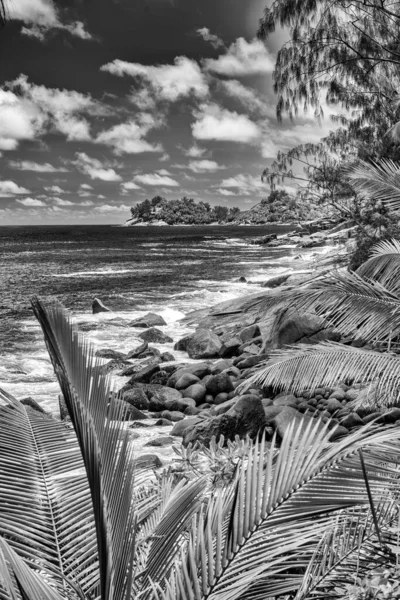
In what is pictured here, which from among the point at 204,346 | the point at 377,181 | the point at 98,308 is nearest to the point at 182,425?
the point at 377,181

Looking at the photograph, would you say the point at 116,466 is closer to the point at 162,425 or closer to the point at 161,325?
the point at 162,425

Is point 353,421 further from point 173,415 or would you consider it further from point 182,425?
point 173,415

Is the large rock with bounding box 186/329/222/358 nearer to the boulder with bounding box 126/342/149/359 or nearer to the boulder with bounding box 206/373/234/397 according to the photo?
the boulder with bounding box 126/342/149/359

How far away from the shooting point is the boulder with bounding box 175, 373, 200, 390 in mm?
10797

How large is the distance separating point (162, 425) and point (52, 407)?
2699 millimetres

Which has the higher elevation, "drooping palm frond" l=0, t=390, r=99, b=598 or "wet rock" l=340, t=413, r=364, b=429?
"drooping palm frond" l=0, t=390, r=99, b=598

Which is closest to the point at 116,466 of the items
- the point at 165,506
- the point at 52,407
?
the point at 165,506

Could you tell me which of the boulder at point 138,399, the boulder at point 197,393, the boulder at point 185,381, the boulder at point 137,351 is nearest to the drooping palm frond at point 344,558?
the boulder at point 197,393

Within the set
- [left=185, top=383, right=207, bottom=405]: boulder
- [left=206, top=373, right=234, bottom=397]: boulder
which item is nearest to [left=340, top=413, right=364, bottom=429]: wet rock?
[left=206, top=373, right=234, bottom=397]: boulder

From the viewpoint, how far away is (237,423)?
6.93 metres

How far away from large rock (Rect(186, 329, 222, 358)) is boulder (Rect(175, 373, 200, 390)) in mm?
2921

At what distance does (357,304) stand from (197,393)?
6.11 m

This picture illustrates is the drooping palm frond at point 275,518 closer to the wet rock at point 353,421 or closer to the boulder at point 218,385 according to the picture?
the wet rock at point 353,421

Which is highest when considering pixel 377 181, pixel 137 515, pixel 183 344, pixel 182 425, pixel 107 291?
pixel 377 181
